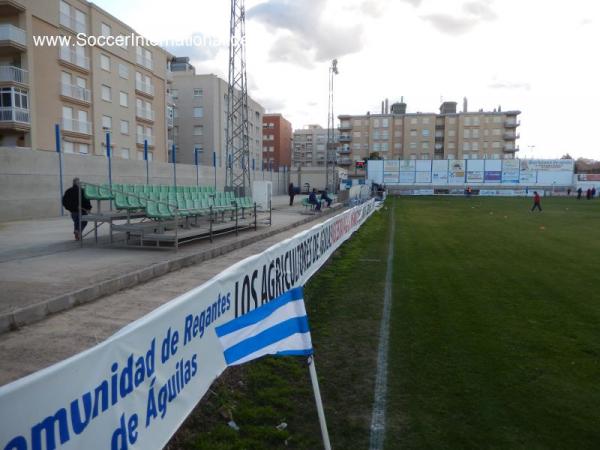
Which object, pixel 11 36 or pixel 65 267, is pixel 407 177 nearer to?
pixel 11 36

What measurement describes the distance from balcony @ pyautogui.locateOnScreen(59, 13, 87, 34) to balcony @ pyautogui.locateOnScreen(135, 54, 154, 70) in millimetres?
7998

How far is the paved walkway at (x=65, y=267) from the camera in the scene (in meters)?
6.25

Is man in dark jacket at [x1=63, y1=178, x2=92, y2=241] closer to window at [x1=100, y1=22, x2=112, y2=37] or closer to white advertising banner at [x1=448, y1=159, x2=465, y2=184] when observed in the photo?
window at [x1=100, y1=22, x2=112, y2=37]

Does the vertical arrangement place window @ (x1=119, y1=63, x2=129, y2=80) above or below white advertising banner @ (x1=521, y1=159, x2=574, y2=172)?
above

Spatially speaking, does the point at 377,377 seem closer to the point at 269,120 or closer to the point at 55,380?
the point at 55,380

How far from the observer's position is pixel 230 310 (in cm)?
443

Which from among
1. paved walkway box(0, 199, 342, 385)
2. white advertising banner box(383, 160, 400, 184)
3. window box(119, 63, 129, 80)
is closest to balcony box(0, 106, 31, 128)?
window box(119, 63, 129, 80)

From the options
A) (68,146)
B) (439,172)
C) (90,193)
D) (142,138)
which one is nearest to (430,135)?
(439,172)

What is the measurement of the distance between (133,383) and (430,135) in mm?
108037

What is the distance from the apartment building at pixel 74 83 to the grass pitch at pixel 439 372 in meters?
32.0

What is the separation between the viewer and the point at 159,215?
1172cm

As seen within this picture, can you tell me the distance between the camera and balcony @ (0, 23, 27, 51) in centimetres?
3142

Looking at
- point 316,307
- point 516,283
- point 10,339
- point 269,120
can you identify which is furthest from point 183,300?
point 269,120

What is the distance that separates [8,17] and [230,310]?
38.1 m
